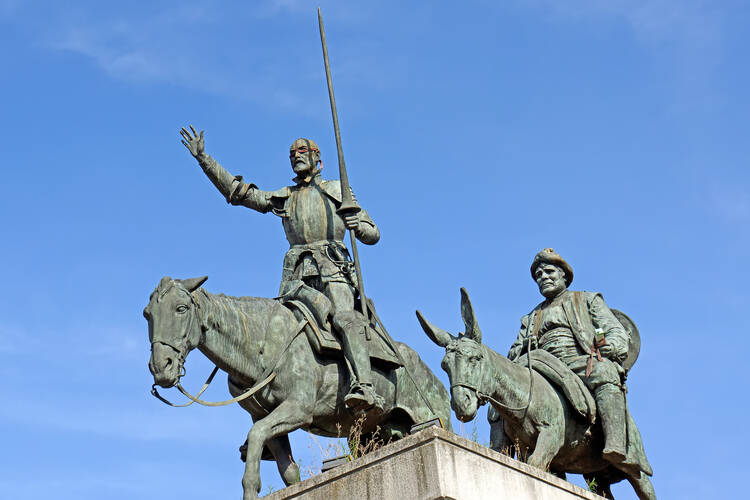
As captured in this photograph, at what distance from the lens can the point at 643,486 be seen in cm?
1495

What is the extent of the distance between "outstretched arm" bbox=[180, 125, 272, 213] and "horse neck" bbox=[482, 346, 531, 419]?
13.6 ft

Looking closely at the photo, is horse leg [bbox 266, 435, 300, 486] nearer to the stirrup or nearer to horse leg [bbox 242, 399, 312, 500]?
horse leg [bbox 242, 399, 312, 500]

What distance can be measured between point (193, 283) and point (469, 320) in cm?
298

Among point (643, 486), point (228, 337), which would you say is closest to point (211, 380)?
point (228, 337)

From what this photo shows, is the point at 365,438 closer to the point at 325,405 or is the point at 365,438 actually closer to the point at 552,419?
the point at 325,405

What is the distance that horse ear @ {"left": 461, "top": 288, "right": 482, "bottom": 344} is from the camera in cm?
1396

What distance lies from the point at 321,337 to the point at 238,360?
983 millimetres

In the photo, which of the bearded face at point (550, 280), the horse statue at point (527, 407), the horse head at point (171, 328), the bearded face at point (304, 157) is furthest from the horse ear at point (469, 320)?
the bearded face at point (304, 157)

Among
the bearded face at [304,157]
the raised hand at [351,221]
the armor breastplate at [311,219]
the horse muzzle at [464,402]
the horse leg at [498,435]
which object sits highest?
the bearded face at [304,157]

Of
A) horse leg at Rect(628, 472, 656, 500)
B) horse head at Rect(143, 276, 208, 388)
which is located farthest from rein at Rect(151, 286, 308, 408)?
horse leg at Rect(628, 472, 656, 500)

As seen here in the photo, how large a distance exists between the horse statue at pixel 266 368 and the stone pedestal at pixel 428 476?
7.10 ft

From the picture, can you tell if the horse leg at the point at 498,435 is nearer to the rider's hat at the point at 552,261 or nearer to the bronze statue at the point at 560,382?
the bronze statue at the point at 560,382

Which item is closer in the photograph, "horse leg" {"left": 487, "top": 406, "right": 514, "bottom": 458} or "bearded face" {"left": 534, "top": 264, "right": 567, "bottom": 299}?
"horse leg" {"left": 487, "top": 406, "right": 514, "bottom": 458}

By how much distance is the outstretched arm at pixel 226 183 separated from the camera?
16.7 metres
